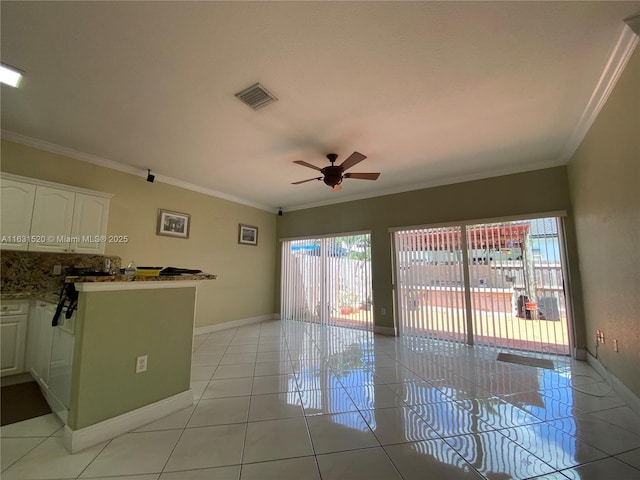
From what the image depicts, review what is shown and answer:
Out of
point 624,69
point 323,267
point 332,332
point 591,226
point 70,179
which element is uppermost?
point 624,69

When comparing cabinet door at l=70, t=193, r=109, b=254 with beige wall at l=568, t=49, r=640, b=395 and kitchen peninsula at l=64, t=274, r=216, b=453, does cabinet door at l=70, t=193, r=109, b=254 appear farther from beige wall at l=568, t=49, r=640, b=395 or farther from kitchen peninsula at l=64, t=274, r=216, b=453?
beige wall at l=568, t=49, r=640, b=395

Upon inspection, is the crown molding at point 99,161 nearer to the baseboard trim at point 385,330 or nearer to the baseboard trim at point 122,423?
the baseboard trim at point 122,423

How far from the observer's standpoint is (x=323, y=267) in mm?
5727

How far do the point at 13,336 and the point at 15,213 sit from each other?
50.7 inches

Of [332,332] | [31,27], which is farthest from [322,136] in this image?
[332,332]

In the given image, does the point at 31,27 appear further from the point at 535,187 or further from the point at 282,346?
the point at 535,187

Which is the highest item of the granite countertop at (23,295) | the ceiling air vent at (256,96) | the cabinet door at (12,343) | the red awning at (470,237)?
the ceiling air vent at (256,96)

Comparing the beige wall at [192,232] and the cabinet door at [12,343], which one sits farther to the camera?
the beige wall at [192,232]

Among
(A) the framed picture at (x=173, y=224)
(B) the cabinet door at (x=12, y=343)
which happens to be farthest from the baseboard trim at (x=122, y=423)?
(A) the framed picture at (x=173, y=224)

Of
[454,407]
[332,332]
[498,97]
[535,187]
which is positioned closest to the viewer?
[454,407]

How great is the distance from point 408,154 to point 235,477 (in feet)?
11.8

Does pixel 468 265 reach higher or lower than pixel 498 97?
lower

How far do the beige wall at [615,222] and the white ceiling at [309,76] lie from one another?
0.28m

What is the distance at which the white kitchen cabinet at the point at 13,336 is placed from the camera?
268 centimetres
